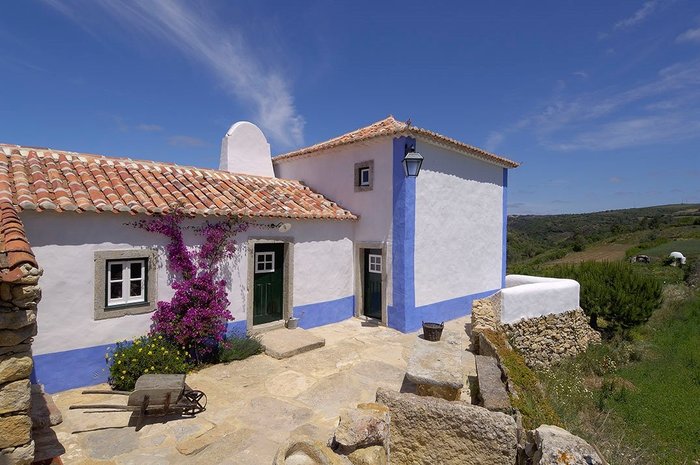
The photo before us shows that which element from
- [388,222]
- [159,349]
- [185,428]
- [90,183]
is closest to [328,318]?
[388,222]

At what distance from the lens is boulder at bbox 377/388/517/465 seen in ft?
12.8

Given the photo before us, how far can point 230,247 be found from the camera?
8.23m

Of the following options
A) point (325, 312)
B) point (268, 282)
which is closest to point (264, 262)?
point (268, 282)

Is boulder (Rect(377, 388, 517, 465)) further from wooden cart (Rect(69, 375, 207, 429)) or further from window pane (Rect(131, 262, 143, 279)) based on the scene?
window pane (Rect(131, 262, 143, 279))

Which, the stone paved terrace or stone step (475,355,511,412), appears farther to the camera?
stone step (475,355,511,412)

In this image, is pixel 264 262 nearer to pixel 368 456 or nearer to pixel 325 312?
pixel 325 312

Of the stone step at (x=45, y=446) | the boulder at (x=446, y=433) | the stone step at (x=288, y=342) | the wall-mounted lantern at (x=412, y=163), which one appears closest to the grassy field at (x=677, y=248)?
the wall-mounted lantern at (x=412, y=163)

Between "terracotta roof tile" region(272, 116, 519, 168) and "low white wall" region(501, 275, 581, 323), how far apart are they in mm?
4416

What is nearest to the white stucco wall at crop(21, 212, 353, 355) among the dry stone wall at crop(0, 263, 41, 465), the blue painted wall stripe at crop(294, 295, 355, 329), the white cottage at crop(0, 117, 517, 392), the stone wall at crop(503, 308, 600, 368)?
the white cottage at crop(0, 117, 517, 392)

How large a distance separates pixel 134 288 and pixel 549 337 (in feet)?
37.8

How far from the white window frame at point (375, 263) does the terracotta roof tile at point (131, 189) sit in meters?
1.38

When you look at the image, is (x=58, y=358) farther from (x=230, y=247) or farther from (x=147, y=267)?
(x=230, y=247)

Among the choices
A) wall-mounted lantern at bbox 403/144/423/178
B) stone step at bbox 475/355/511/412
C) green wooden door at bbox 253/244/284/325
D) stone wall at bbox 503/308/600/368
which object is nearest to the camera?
stone step at bbox 475/355/511/412

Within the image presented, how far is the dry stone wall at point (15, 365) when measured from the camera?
10.4 feet
